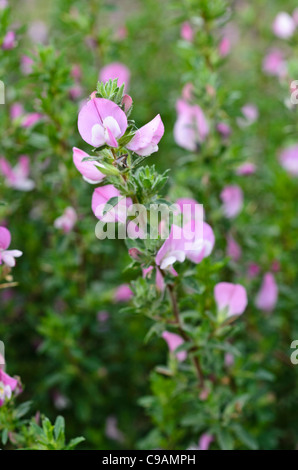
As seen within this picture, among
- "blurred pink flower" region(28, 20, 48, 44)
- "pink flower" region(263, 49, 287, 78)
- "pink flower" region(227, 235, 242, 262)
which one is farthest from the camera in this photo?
"blurred pink flower" region(28, 20, 48, 44)

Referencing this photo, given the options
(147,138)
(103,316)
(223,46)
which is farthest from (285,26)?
(147,138)

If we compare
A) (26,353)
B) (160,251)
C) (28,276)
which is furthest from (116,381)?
(160,251)

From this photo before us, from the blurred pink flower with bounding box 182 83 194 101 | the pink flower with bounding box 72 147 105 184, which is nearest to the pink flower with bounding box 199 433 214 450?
the pink flower with bounding box 72 147 105 184

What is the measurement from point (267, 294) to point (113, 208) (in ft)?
2.41

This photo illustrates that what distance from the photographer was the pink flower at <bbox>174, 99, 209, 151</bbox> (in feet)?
3.89

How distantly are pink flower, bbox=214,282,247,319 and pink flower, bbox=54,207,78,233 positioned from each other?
414 mm

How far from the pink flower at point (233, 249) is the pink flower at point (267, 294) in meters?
0.08

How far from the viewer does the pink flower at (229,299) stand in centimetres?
92

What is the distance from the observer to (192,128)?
1.18 metres

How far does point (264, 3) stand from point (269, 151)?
2.41 ft

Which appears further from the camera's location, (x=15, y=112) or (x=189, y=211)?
(x=15, y=112)

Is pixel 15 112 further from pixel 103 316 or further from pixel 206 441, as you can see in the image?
pixel 206 441

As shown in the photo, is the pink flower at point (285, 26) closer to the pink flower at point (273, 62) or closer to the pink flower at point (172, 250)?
the pink flower at point (273, 62)

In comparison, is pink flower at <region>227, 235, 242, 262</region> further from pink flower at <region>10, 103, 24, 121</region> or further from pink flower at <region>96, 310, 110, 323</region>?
pink flower at <region>10, 103, 24, 121</region>
